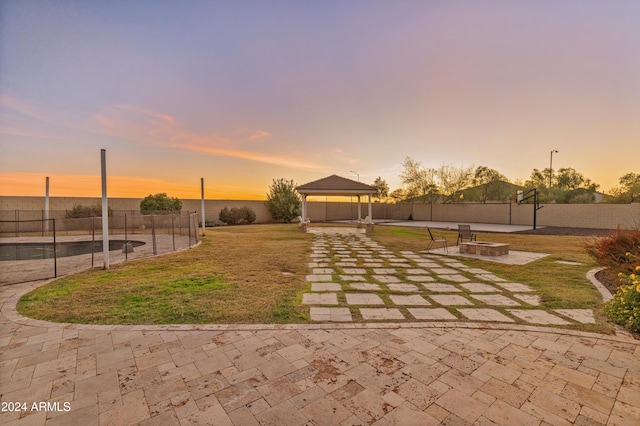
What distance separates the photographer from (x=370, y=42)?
28.5 feet

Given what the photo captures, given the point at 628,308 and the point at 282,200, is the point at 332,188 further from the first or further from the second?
the point at 628,308

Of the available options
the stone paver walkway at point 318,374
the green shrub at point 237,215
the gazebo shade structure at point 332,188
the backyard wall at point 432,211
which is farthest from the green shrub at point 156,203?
the stone paver walkway at point 318,374

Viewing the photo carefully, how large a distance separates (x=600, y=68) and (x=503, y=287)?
362 inches

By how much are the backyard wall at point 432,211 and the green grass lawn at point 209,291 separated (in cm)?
1034

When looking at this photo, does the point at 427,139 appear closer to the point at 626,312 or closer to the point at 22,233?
the point at 626,312

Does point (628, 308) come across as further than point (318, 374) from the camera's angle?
Yes

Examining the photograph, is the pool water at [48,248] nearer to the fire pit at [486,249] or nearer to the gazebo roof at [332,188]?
the gazebo roof at [332,188]

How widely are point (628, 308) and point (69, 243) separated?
1508cm

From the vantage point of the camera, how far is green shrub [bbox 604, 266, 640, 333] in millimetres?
3029

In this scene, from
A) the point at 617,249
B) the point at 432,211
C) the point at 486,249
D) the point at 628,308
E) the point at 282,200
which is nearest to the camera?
the point at 628,308

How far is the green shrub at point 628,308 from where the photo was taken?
3029 mm

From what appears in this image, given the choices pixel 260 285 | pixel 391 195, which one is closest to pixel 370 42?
pixel 260 285

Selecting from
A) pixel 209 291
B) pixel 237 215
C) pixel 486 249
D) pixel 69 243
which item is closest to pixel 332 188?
pixel 486 249

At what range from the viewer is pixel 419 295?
4316 millimetres
